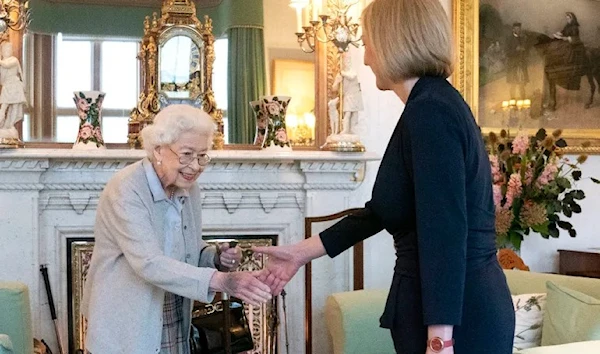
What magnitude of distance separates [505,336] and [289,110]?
2.65 metres

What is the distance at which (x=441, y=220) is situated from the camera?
1.44 m

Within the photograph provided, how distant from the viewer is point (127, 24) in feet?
12.7

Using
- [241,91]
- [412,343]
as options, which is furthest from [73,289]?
[412,343]

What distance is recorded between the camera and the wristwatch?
1.44m

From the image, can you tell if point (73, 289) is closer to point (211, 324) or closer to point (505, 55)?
point (211, 324)

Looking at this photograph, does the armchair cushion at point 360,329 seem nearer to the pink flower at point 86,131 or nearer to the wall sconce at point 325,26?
the wall sconce at point 325,26

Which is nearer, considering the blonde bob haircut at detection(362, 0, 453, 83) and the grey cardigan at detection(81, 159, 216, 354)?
the blonde bob haircut at detection(362, 0, 453, 83)

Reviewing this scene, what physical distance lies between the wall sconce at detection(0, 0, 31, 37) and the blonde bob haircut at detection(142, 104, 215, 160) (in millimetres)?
1600

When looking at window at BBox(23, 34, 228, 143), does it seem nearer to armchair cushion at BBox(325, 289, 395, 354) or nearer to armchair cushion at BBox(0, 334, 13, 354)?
armchair cushion at BBox(325, 289, 395, 354)

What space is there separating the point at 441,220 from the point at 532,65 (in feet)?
10.7

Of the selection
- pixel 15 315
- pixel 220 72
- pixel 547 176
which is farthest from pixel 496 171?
pixel 15 315

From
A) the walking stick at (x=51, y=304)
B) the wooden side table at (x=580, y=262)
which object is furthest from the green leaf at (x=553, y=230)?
the walking stick at (x=51, y=304)

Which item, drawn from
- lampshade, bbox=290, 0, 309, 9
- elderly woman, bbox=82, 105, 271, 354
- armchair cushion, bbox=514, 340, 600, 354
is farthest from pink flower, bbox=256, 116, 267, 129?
armchair cushion, bbox=514, 340, 600, 354

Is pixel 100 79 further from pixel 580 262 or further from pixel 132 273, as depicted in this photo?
pixel 580 262
